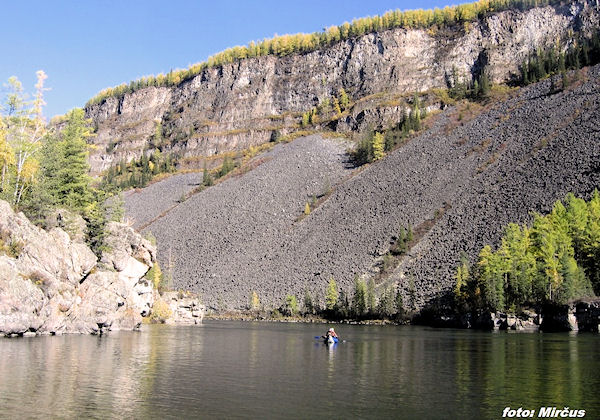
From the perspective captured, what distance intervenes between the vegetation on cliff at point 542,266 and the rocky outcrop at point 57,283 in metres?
48.2

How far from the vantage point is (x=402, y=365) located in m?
33.3

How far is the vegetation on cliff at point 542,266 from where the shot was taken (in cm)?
7038

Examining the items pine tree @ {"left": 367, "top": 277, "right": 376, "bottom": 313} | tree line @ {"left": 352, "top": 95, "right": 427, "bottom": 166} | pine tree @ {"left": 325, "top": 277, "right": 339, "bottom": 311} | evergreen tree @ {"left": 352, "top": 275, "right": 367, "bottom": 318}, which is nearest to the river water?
pine tree @ {"left": 367, "top": 277, "right": 376, "bottom": 313}

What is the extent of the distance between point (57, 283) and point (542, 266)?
2343 inches

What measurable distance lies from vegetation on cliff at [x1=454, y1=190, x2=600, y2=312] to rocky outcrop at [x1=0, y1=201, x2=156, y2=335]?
48162 millimetres

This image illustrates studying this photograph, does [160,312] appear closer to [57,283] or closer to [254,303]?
[254,303]

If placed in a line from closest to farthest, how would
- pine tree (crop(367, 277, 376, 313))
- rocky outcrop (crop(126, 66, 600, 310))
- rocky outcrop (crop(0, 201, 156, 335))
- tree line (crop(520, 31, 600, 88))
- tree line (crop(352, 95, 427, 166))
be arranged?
rocky outcrop (crop(0, 201, 156, 335)) < pine tree (crop(367, 277, 376, 313)) < rocky outcrop (crop(126, 66, 600, 310)) < tree line (crop(520, 31, 600, 88)) < tree line (crop(352, 95, 427, 166))

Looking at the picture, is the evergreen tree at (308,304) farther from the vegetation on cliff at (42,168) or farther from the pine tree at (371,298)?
the vegetation on cliff at (42,168)

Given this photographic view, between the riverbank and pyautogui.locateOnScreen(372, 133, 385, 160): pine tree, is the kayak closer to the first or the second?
the riverbank

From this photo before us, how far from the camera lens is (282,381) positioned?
26.5m

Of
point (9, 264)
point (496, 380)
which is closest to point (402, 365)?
point (496, 380)

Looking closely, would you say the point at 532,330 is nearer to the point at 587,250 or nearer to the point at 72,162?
the point at 587,250

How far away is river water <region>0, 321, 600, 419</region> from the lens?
1966 cm

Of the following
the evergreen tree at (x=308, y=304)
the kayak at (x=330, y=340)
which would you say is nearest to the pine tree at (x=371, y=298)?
the evergreen tree at (x=308, y=304)
